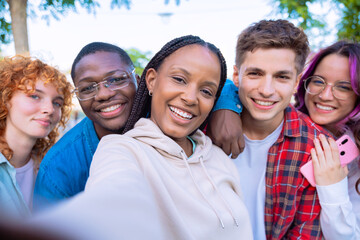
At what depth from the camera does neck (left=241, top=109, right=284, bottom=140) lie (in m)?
2.20

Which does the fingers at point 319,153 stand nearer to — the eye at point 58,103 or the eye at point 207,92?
the eye at point 207,92

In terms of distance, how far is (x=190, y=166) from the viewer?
1.53 meters

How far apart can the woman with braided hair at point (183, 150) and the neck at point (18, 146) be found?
1010 millimetres

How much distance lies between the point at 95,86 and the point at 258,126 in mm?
1335

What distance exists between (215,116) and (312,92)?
98 centimetres

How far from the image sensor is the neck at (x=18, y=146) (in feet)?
7.14

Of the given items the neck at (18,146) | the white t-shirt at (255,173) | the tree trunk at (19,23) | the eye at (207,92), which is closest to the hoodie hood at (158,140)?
the eye at (207,92)

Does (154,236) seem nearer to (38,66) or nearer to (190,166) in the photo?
(190,166)

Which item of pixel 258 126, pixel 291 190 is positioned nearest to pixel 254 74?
pixel 258 126

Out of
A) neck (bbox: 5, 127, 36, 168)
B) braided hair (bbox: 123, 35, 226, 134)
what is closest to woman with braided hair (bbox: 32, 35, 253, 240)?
Result: braided hair (bbox: 123, 35, 226, 134)

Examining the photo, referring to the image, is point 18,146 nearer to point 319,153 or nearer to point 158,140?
point 158,140

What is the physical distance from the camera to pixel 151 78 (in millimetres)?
1683

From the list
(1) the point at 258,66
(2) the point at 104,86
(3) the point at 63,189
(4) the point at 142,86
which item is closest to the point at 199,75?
(4) the point at 142,86

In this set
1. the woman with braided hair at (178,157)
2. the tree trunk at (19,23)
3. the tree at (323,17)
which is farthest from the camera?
the tree at (323,17)
